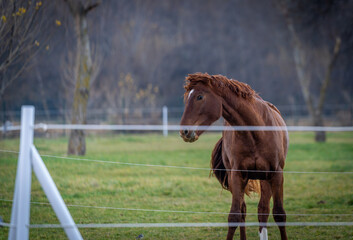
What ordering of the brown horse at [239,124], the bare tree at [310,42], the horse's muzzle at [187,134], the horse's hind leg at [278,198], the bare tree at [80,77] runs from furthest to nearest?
the bare tree at [310,42], the bare tree at [80,77], the horse's hind leg at [278,198], the brown horse at [239,124], the horse's muzzle at [187,134]

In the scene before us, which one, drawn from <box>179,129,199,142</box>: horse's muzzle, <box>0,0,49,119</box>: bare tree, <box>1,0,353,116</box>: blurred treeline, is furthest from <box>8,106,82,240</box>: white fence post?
<box>1,0,353,116</box>: blurred treeline

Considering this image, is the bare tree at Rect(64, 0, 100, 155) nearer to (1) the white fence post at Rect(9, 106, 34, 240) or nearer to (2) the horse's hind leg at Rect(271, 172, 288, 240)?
(2) the horse's hind leg at Rect(271, 172, 288, 240)

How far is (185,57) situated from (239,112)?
1067 inches

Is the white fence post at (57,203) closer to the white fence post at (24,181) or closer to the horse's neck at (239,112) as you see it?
the white fence post at (24,181)

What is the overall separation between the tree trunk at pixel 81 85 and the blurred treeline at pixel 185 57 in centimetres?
1001

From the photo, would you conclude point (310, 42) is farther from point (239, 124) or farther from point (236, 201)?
point (236, 201)

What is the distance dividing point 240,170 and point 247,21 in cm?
2952

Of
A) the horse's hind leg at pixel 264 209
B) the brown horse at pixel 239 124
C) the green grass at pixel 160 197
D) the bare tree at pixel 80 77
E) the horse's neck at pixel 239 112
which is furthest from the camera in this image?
the bare tree at pixel 80 77

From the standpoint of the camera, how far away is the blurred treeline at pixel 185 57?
2264 cm

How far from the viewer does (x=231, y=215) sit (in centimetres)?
326

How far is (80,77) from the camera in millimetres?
10641

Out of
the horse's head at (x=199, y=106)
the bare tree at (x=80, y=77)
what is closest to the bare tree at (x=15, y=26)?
the horse's head at (x=199, y=106)

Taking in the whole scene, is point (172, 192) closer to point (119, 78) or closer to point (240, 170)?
point (240, 170)

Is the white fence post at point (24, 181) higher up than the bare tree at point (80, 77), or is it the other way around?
the bare tree at point (80, 77)
